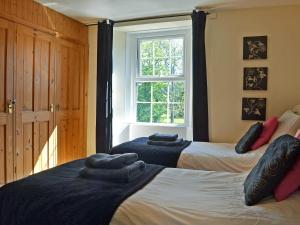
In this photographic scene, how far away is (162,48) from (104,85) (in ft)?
3.79

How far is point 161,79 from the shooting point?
15.1 ft

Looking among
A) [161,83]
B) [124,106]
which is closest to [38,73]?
[124,106]

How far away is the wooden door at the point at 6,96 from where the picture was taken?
3072mm

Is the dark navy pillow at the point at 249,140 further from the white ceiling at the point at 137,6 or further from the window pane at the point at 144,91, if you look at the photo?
the window pane at the point at 144,91

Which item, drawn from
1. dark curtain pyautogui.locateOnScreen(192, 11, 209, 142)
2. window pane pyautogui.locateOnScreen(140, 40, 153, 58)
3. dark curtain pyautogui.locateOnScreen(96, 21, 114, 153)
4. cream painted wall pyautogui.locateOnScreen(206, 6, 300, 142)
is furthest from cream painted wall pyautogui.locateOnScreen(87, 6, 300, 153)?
dark curtain pyautogui.locateOnScreen(96, 21, 114, 153)

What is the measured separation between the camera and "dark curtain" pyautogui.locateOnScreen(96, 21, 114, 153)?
431 cm

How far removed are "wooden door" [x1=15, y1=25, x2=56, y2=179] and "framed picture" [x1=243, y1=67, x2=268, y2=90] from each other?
8.61 ft

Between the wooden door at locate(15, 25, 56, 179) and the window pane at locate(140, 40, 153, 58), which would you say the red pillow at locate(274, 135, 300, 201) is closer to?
the wooden door at locate(15, 25, 56, 179)

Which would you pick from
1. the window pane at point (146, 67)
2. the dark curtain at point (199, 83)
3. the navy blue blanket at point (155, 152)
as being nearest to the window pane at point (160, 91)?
the window pane at point (146, 67)

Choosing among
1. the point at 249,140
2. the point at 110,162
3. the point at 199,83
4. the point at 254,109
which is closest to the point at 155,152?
the point at 249,140

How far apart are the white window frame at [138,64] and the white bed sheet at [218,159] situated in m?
1.63

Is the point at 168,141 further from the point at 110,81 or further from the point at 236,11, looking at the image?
the point at 236,11

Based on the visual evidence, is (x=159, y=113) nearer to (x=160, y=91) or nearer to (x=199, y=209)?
(x=160, y=91)

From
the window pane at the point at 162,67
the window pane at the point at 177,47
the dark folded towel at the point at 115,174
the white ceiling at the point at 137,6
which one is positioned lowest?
the dark folded towel at the point at 115,174
